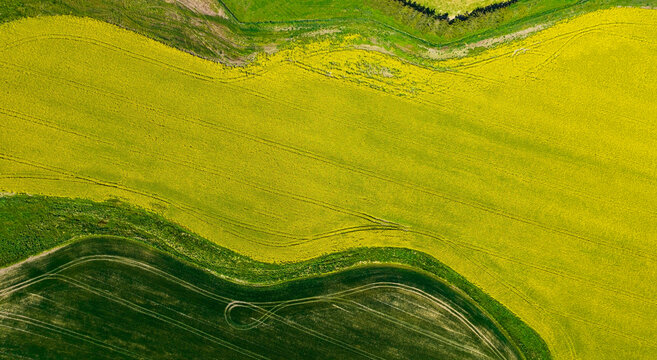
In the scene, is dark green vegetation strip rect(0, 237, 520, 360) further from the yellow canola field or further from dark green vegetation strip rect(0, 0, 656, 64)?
dark green vegetation strip rect(0, 0, 656, 64)

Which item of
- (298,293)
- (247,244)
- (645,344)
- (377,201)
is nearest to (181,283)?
(247,244)

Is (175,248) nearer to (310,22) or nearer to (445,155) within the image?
(310,22)

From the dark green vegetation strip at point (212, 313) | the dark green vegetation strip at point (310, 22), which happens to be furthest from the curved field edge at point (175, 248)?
the dark green vegetation strip at point (310, 22)

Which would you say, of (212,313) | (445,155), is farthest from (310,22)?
(212,313)

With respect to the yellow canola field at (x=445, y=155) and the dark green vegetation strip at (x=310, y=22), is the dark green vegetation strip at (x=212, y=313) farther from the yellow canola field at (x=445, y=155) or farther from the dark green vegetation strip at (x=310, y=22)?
the dark green vegetation strip at (x=310, y=22)

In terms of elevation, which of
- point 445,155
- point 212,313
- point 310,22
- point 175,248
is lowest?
point 212,313

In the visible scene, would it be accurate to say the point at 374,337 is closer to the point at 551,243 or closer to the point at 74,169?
the point at 551,243
